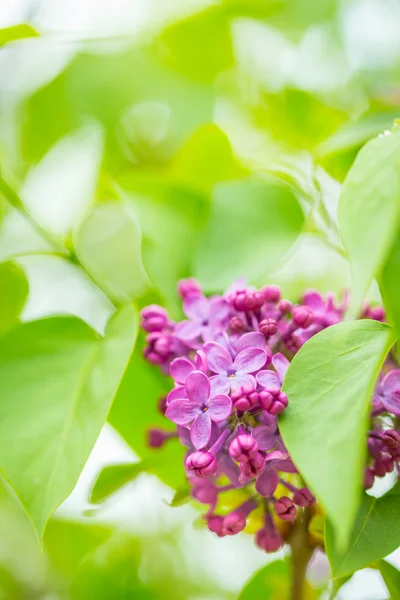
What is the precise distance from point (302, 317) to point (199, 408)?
0.42 ft

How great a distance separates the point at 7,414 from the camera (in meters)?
0.58

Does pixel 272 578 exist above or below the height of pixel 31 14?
below

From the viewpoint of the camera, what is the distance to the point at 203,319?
646 millimetres

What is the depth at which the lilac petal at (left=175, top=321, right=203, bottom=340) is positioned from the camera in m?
0.63

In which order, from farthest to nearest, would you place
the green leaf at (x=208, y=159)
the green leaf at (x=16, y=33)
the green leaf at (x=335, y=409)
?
the green leaf at (x=208, y=159), the green leaf at (x=16, y=33), the green leaf at (x=335, y=409)

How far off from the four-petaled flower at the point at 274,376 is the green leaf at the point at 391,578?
206mm

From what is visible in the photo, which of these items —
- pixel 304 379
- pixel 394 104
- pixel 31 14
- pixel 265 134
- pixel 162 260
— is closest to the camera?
pixel 304 379

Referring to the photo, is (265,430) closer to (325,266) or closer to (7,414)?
(7,414)

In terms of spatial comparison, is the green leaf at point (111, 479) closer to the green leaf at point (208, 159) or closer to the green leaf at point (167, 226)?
the green leaf at point (167, 226)

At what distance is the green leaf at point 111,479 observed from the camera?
0.69 meters

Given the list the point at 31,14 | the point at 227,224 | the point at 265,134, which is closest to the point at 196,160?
the point at 265,134

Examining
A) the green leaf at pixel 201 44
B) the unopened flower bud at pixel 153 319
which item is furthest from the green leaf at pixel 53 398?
the green leaf at pixel 201 44

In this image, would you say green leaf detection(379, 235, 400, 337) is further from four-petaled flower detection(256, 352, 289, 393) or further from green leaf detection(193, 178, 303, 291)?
green leaf detection(193, 178, 303, 291)

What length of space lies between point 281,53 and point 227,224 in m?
0.58
